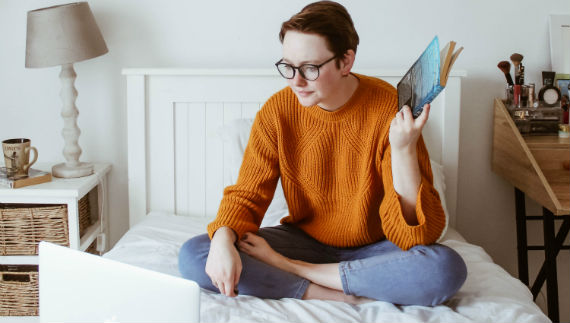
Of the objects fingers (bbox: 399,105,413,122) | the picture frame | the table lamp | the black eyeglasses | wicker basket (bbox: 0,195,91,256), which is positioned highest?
the table lamp

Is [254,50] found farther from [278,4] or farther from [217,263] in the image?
[217,263]

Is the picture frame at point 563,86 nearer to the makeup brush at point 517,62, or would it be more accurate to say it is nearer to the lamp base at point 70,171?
the makeup brush at point 517,62

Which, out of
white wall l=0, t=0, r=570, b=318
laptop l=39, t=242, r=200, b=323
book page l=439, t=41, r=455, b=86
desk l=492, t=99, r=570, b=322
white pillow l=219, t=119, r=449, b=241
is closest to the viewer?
laptop l=39, t=242, r=200, b=323

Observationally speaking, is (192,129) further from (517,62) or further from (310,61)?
(517,62)

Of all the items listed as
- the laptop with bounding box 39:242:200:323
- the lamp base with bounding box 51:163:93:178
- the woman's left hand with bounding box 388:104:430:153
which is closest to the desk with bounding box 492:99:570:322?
the woman's left hand with bounding box 388:104:430:153

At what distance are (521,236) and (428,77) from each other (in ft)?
4.11

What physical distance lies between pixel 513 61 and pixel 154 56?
4.12ft

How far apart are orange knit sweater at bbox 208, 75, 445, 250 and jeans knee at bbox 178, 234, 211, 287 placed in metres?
0.04

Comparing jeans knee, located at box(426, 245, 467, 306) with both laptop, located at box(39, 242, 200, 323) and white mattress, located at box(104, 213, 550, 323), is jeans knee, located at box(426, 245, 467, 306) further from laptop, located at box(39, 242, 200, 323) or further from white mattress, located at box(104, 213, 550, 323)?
laptop, located at box(39, 242, 200, 323)

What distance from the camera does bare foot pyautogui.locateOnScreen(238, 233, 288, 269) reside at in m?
1.41

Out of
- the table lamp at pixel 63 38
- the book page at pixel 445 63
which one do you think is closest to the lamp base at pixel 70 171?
the table lamp at pixel 63 38

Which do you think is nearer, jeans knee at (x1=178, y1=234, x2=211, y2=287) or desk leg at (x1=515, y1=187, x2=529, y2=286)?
jeans knee at (x1=178, y1=234, x2=211, y2=287)

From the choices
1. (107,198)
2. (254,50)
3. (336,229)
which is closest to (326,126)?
(336,229)

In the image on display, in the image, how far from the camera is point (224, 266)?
1271mm
